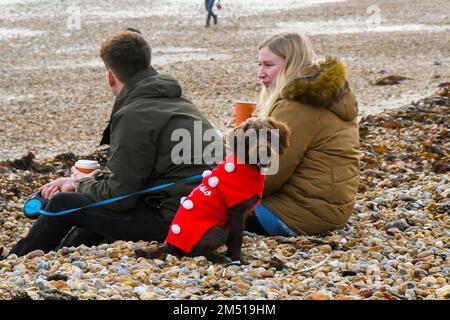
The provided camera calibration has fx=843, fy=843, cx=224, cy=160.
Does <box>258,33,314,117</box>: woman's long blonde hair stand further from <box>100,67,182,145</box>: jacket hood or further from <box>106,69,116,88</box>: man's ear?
<box>106,69,116,88</box>: man's ear

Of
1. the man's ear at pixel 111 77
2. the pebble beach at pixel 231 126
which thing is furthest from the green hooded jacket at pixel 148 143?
the pebble beach at pixel 231 126

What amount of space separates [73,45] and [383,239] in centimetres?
2181

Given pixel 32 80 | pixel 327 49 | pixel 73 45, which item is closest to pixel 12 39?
pixel 73 45

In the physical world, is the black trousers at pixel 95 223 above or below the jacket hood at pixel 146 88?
below

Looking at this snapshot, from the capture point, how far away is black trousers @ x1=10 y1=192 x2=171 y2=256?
5.57m

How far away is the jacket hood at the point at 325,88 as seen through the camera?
5.55 m

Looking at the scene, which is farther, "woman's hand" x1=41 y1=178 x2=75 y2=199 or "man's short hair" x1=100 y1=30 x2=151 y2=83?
"woman's hand" x1=41 y1=178 x2=75 y2=199

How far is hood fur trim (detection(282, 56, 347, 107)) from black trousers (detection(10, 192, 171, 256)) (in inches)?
46.6

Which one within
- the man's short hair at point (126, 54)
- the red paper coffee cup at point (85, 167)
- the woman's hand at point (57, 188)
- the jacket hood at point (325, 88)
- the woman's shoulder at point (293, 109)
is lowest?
the woman's hand at point (57, 188)

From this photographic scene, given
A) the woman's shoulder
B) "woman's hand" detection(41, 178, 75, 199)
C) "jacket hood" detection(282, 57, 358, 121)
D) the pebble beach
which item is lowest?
the pebble beach

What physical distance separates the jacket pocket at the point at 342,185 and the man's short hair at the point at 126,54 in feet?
4.83

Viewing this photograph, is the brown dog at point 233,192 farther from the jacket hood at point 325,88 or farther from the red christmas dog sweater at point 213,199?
the jacket hood at point 325,88

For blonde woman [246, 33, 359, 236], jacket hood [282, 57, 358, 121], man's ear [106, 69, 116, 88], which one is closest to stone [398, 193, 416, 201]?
blonde woman [246, 33, 359, 236]
